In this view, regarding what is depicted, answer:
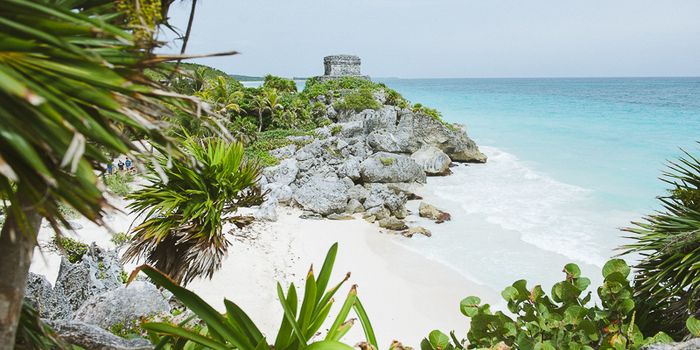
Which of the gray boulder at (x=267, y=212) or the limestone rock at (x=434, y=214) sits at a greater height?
the gray boulder at (x=267, y=212)

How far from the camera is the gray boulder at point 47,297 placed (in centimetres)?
464

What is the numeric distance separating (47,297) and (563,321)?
187 inches

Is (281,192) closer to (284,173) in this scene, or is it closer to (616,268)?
(284,173)

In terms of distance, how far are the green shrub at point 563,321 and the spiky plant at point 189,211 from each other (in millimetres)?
3531

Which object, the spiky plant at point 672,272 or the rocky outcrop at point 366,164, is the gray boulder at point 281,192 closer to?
the rocky outcrop at point 366,164

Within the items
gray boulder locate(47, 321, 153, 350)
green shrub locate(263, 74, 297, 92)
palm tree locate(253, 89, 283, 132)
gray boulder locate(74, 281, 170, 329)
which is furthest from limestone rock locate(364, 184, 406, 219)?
green shrub locate(263, 74, 297, 92)

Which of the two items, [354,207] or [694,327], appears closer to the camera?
[694,327]

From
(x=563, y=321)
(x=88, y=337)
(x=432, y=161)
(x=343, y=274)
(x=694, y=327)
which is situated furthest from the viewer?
(x=432, y=161)

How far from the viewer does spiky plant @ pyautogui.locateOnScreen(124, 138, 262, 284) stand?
18.1ft

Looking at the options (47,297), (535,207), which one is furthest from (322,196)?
(47,297)

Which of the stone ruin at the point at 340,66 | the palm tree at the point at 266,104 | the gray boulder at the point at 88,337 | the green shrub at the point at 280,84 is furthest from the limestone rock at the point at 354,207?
the stone ruin at the point at 340,66

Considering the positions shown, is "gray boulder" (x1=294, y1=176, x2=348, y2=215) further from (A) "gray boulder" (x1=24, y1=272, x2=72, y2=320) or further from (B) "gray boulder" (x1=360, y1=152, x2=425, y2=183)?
(A) "gray boulder" (x1=24, y1=272, x2=72, y2=320)

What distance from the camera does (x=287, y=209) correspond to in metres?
12.9

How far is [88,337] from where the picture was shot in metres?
2.61
